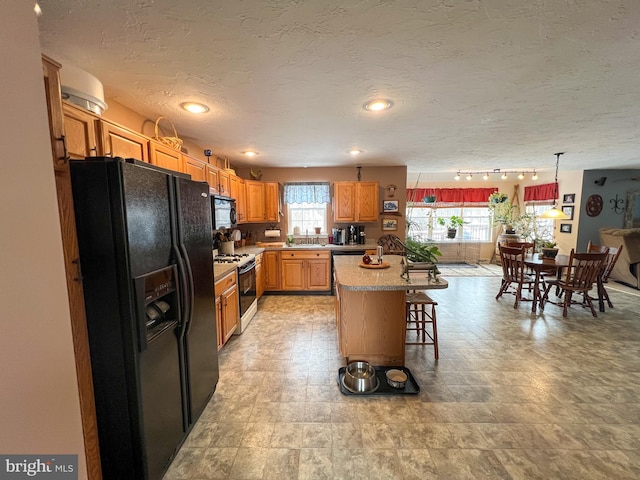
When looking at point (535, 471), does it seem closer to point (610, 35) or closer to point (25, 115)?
point (610, 35)

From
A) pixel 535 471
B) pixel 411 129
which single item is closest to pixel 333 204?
pixel 411 129

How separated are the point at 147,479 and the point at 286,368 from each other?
4.20 feet

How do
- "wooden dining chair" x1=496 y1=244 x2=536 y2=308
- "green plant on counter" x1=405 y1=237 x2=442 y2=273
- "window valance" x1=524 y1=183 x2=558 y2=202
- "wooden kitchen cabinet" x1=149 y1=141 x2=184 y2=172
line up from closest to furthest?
"wooden kitchen cabinet" x1=149 y1=141 x2=184 y2=172, "green plant on counter" x1=405 y1=237 x2=442 y2=273, "wooden dining chair" x1=496 y1=244 x2=536 y2=308, "window valance" x1=524 y1=183 x2=558 y2=202

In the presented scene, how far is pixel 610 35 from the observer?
1356 mm

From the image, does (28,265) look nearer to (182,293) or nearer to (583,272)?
(182,293)

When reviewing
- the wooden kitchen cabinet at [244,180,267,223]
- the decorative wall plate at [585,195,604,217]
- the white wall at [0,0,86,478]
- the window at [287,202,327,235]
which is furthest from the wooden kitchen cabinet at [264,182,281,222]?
the decorative wall plate at [585,195,604,217]

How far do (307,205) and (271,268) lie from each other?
60.4 inches

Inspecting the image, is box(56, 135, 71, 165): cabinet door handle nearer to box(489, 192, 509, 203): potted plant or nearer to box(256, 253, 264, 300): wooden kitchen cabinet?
box(256, 253, 264, 300): wooden kitchen cabinet

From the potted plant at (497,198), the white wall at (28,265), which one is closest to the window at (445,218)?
the potted plant at (497,198)

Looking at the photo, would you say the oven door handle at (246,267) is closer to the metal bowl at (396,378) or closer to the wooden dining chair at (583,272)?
the metal bowl at (396,378)

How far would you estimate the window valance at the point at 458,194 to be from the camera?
7270mm

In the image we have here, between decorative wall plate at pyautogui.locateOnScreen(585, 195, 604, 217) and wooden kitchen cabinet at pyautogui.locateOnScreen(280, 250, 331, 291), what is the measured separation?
6.00 meters

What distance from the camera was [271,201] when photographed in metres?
4.86

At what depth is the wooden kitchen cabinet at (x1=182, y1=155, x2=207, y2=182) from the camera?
2562mm
